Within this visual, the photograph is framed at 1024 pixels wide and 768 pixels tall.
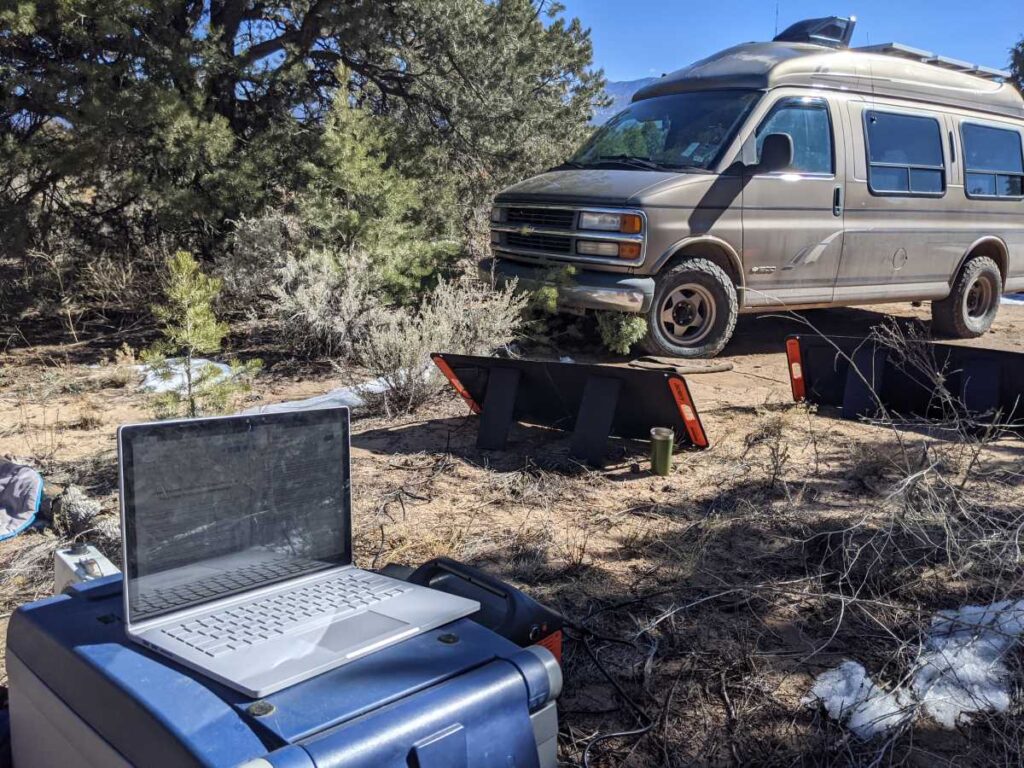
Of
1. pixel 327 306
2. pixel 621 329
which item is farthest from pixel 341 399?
pixel 621 329

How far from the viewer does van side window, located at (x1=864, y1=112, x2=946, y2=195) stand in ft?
24.9

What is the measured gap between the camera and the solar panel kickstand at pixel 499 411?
496 centimetres

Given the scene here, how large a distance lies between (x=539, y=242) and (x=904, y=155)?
137 inches

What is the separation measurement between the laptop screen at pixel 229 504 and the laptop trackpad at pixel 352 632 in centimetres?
32

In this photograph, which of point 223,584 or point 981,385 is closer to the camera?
point 223,584

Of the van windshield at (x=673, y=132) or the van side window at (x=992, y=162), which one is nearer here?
the van windshield at (x=673, y=132)

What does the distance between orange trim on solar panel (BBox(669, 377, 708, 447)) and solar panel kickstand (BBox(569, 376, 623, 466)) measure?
31cm

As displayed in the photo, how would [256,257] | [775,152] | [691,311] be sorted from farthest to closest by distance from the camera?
[256,257] < [691,311] < [775,152]

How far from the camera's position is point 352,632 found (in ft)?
6.14

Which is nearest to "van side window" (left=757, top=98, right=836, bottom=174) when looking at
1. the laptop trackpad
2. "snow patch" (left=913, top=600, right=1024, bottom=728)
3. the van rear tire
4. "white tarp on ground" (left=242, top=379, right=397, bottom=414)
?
the van rear tire

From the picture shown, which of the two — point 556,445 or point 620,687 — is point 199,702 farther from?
point 556,445

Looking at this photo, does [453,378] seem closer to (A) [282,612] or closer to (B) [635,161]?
(B) [635,161]

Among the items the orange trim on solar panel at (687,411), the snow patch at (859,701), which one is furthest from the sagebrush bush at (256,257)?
the snow patch at (859,701)

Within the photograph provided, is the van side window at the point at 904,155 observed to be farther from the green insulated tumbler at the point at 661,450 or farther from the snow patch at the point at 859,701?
the snow patch at the point at 859,701
